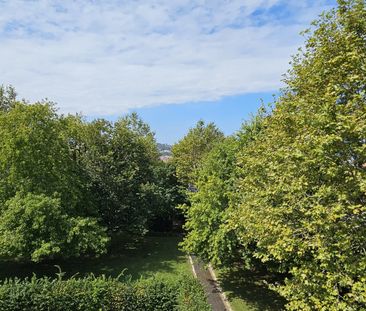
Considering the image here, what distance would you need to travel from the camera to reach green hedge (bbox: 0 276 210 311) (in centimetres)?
1352

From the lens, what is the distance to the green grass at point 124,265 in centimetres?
2172

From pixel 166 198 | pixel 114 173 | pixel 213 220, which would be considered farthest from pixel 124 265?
pixel 213 220

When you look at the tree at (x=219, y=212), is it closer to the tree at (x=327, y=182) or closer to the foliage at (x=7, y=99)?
the tree at (x=327, y=182)

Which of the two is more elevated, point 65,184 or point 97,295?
point 65,184

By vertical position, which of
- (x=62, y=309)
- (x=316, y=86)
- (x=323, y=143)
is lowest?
(x=62, y=309)

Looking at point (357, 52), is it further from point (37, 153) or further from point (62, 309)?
point (37, 153)

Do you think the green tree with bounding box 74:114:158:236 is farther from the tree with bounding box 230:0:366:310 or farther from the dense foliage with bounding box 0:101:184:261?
the tree with bounding box 230:0:366:310

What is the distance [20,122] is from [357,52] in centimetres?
1887

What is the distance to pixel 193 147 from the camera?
3938cm

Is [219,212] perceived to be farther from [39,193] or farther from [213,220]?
[39,193]

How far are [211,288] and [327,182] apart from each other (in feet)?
37.0

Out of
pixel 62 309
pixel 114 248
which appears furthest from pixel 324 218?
pixel 114 248

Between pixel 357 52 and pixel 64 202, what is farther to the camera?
pixel 64 202

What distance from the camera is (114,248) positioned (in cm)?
2769
